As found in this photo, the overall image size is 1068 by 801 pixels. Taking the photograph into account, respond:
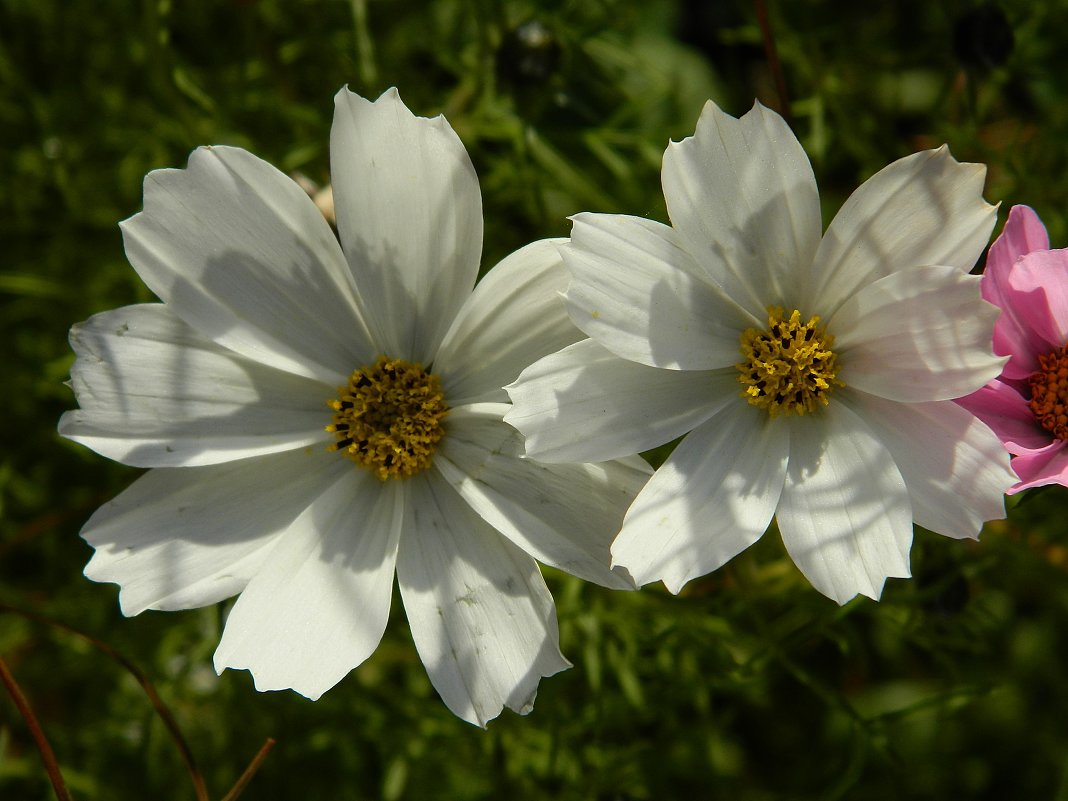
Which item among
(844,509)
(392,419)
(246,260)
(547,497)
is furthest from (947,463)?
(246,260)

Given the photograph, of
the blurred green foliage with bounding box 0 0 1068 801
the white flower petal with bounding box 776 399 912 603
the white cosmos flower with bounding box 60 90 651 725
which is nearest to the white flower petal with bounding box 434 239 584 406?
the white cosmos flower with bounding box 60 90 651 725

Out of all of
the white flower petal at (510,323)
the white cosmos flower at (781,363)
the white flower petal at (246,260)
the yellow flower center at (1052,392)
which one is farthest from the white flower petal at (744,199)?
the white flower petal at (246,260)

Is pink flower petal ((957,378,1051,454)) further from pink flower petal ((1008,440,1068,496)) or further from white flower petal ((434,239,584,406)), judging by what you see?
white flower petal ((434,239,584,406))

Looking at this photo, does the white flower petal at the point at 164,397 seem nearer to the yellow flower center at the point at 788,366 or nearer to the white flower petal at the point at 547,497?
the white flower petal at the point at 547,497

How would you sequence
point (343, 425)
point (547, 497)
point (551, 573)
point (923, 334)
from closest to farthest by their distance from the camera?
point (923, 334) → point (547, 497) → point (343, 425) → point (551, 573)

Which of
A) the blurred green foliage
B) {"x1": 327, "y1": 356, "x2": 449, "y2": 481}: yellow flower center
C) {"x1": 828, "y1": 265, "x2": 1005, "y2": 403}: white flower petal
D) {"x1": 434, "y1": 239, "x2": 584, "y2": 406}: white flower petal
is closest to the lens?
{"x1": 828, "y1": 265, "x2": 1005, "y2": 403}: white flower petal

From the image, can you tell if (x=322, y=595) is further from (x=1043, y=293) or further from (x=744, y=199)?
(x=1043, y=293)

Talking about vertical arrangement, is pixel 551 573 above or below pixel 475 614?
below

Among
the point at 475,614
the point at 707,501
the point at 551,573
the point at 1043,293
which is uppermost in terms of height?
the point at 1043,293
